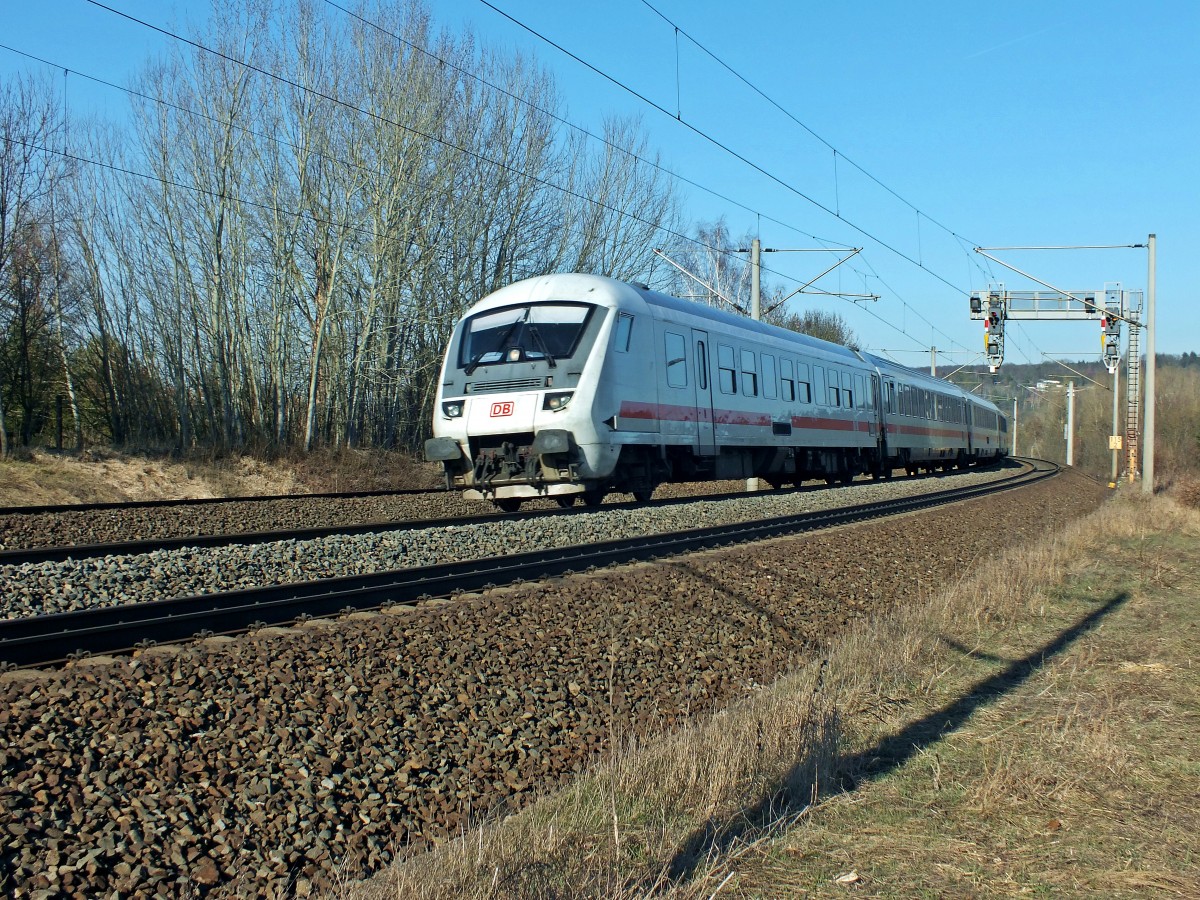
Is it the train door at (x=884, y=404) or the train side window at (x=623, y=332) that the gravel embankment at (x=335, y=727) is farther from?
the train door at (x=884, y=404)

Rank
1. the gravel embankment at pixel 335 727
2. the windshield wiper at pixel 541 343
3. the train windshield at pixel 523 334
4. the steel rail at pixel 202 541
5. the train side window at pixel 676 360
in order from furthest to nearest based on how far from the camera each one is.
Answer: the train side window at pixel 676 360 < the train windshield at pixel 523 334 < the windshield wiper at pixel 541 343 < the steel rail at pixel 202 541 < the gravel embankment at pixel 335 727

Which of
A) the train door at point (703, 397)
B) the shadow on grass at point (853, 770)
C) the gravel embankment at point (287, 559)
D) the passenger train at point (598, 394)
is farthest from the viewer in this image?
the train door at point (703, 397)

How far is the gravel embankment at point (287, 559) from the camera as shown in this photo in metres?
7.65

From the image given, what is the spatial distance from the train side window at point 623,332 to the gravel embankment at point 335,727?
19.5 feet

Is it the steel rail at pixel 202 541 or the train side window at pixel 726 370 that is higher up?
the train side window at pixel 726 370

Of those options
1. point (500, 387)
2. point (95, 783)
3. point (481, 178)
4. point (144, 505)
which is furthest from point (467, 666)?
point (481, 178)

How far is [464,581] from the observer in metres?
8.30

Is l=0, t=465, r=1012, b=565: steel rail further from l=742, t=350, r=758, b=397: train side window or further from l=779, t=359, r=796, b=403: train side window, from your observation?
l=779, t=359, r=796, b=403: train side window

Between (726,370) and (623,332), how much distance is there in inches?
148

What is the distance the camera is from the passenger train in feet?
43.9

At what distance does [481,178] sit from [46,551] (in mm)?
23438

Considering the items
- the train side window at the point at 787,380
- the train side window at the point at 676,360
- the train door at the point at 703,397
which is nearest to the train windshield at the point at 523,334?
the train side window at the point at 676,360

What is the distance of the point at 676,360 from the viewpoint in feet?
51.0

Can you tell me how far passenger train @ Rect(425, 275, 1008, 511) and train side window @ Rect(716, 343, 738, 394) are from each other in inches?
0.9
